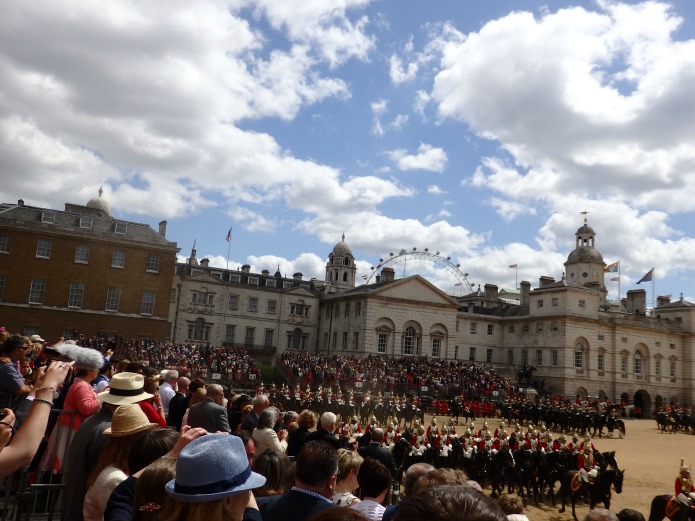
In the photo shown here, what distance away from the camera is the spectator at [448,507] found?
6.07ft

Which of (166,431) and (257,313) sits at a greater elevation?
(257,313)

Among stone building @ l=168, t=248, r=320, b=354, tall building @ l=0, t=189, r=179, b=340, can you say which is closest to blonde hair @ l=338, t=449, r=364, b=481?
tall building @ l=0, t=189, r=179, b=340

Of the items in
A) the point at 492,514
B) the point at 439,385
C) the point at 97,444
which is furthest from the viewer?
the point at 439,385

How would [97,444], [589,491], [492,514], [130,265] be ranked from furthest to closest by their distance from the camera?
[130,265]
[589,491]
[97,444]
[492,514]

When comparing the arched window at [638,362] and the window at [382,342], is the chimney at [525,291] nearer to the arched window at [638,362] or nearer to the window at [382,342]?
the arched window at [638,362]

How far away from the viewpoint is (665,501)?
11594 mm

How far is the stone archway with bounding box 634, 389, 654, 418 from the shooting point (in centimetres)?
5706

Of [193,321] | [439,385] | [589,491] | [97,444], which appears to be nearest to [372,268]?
[193,321]

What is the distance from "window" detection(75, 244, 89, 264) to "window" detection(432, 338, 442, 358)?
106ft

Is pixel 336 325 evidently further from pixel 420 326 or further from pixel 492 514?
pixel 492 514

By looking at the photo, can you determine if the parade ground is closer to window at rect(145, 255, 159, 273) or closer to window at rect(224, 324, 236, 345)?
window at rect(145, 255, 159, 273)

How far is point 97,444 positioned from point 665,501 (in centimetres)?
1169

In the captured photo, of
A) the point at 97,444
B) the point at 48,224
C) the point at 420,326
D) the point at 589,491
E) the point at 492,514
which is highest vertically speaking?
the point at 48,224

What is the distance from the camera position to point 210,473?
2836 mm
